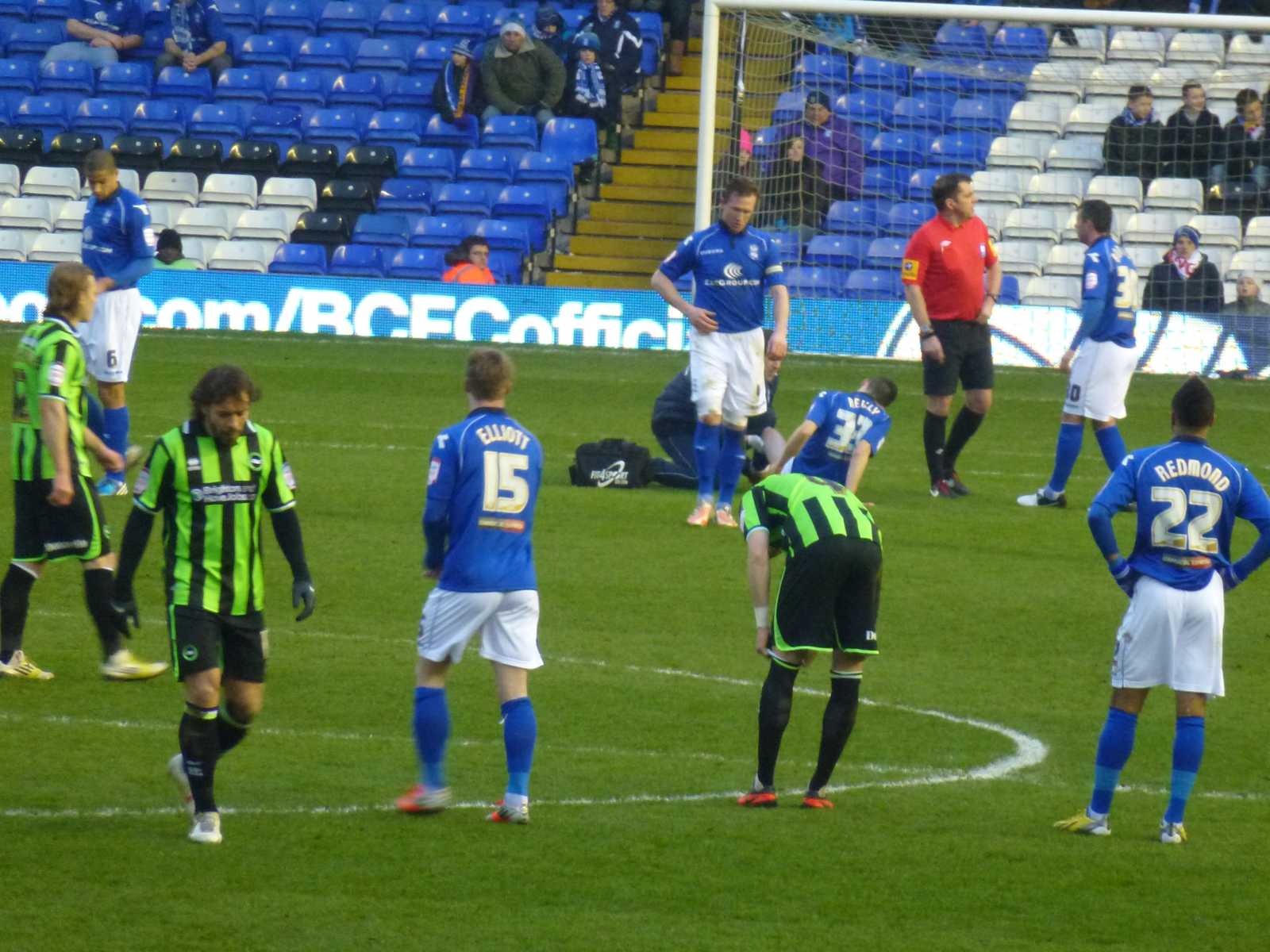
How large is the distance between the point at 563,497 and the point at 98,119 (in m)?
14.8

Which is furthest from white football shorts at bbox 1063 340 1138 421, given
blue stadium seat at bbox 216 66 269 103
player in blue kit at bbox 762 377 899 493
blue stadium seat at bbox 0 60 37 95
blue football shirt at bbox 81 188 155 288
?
blue stadium seat at bbox 0 60 37 95

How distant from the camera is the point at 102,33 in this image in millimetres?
27469

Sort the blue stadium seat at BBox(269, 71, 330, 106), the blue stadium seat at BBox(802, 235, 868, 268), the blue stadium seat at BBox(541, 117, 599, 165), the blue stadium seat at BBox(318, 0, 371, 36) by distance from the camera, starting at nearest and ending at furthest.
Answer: the blue stadium seat at BBox(802, 235, 868, 268), the blue stadium seat at BBox(541, 117, 599, 165), the blue stadium seat at BBox(269, 71, 330, 106), the blue stadium seat at BBox(318, 0, 371, 36)

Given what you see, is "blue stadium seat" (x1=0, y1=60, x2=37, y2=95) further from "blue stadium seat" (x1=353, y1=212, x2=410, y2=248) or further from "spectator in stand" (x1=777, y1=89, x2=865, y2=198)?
"spectator in stand" (x1=777, y1=89, x2=865, y2=198)

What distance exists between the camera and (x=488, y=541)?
6766 millimetres

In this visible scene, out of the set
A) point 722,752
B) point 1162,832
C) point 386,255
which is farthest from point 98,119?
point 1162,832

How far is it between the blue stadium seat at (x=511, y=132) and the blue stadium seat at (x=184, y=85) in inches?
158

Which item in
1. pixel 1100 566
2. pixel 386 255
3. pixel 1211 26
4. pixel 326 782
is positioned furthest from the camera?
pixel 386 255

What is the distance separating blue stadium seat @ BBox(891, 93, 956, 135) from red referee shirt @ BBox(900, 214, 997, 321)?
28.4 ft

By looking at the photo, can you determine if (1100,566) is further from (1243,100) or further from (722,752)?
(1243,100)

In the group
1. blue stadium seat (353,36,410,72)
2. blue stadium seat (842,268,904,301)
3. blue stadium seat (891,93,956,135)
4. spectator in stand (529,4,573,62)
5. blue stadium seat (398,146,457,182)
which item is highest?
spectator in stand (529,4,573,62)

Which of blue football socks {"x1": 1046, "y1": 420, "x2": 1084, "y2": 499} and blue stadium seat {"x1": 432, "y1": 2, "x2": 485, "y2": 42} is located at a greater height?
blue stadium seat {"x1": 432, "y1": 2, "x2": 485, "y2": 42}

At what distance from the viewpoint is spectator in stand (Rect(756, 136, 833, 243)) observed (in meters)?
20.7

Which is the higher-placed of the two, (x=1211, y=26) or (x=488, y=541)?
(x=1211, y=26)
